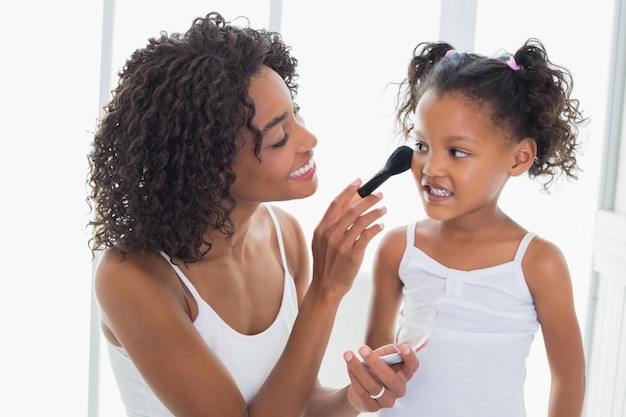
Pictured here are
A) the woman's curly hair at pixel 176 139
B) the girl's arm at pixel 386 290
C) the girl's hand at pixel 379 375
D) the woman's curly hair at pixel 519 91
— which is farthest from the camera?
the girl's arm at pixel 386 290

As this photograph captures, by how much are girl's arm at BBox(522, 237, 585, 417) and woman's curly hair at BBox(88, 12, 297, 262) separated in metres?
0.55

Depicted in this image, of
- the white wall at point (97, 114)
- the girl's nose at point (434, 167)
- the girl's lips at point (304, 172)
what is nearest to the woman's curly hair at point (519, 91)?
the girl's nose at point (434, 167)

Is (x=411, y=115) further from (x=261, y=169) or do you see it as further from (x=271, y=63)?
(x=261, y=169)

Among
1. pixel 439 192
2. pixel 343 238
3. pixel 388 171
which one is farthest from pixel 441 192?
pixel 343 238

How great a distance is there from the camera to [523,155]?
1343 mm

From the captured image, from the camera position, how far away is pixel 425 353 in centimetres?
133

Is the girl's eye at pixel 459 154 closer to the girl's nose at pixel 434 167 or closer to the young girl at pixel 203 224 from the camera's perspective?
the girl's nose at pixel 434 167

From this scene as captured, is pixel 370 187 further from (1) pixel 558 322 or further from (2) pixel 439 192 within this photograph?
(1) pixel 558 322

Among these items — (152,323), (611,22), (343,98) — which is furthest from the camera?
(343,98)

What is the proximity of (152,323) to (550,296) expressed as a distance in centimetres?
69

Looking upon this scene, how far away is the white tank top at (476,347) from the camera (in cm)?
131

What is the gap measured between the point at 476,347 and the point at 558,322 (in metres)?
0.15

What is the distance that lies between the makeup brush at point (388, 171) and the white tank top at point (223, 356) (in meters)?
0.30

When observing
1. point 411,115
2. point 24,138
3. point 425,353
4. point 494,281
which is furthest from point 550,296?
point 24,138
